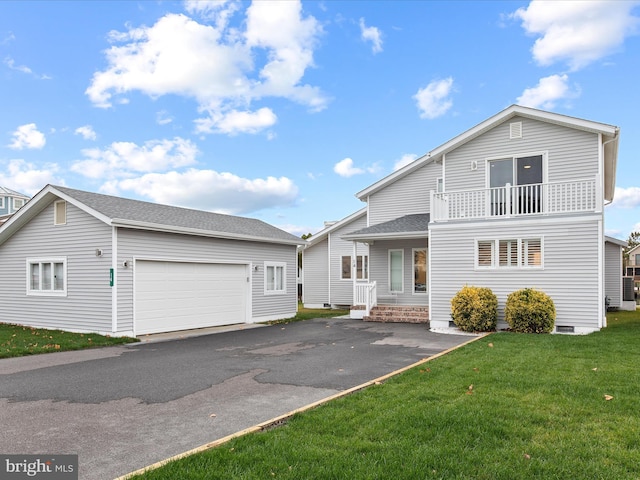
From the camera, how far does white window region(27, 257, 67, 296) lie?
14188 mm


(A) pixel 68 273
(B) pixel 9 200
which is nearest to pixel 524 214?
(A) pixel 68 273

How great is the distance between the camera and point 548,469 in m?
3.70

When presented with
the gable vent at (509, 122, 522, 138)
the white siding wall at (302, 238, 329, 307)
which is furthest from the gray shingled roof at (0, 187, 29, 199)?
the gable vent at (509, 122, 522, 138)

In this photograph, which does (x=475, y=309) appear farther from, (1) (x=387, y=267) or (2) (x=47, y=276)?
(2) (x=47, y=276)

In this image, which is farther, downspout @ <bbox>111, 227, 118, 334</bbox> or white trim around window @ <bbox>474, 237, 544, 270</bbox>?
white trim around window @ <bbox>474, 237, 544, 270</bbox>

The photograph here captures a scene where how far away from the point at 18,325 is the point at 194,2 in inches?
481

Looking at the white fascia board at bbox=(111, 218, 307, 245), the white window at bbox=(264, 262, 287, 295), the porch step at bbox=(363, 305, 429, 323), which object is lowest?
the porch step at bbox=(363, 305, 429, 323)

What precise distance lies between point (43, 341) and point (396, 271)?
42.7 feet

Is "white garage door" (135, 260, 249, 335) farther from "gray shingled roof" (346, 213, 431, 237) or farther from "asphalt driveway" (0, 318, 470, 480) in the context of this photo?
"gray shingled roof" (346, 213, 431, 237)

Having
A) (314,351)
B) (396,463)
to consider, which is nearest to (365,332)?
(314,351)

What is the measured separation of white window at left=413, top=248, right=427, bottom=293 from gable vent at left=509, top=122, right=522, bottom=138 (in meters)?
5.67

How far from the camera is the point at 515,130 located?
49.9 ft

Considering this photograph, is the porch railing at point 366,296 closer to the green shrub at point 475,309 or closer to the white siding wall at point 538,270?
the white siding wall at point 538,270

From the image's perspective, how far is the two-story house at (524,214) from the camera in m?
13.3
